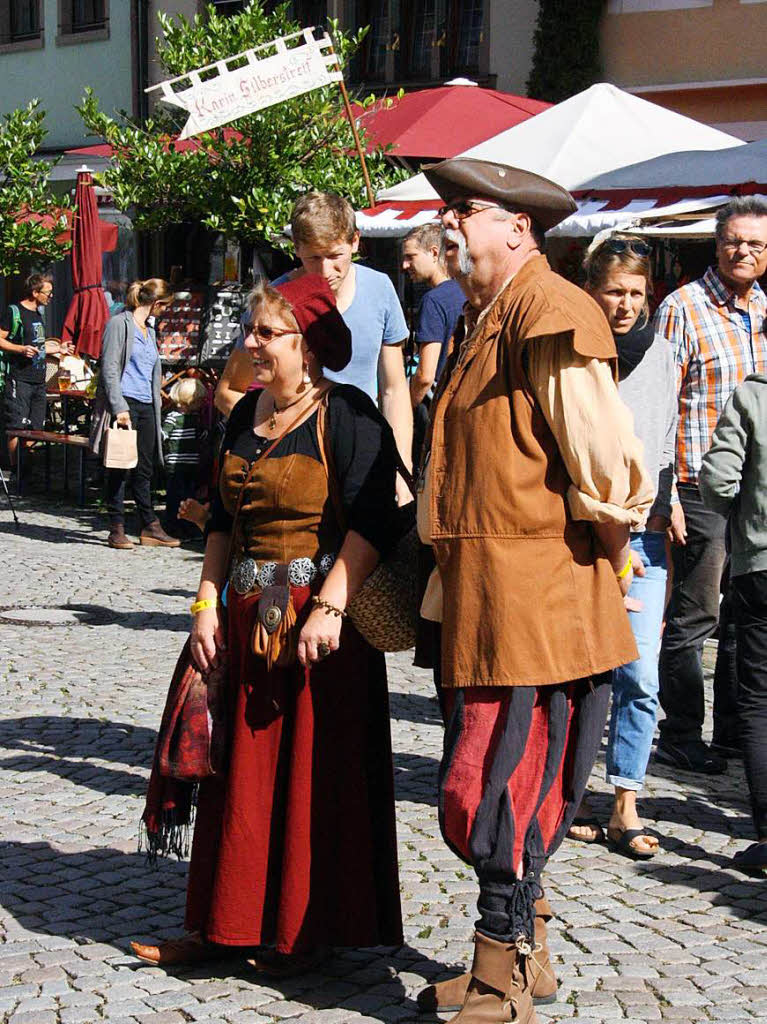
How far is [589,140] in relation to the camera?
10.6m

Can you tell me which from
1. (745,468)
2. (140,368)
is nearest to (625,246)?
(745,468)

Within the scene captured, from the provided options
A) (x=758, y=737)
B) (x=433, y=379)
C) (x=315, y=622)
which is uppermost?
(x=433, y=379)

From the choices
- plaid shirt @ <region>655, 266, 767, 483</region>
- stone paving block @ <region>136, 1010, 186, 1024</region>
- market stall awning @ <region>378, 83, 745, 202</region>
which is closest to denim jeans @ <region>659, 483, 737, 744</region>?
plaid shirt @ <region>655, 266, 767, 483</region>

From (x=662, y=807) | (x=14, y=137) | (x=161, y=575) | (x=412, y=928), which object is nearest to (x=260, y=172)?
(x=161, y=575)

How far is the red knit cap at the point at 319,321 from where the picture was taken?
3986 millimetres

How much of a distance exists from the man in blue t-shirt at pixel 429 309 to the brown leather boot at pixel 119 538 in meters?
4.68

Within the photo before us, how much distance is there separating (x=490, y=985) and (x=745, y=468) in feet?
6.97

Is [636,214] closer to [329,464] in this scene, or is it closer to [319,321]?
[319,321]

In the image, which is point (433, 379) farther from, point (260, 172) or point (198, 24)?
point (198, 24)

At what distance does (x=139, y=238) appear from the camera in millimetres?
21125

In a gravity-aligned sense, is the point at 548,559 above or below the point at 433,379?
below

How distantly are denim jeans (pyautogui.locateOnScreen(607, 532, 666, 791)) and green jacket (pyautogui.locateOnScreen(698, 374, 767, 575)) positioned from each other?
1.17 feet

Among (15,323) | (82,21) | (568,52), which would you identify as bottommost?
(15,323)

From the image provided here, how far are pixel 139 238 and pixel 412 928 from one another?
17760 mm
